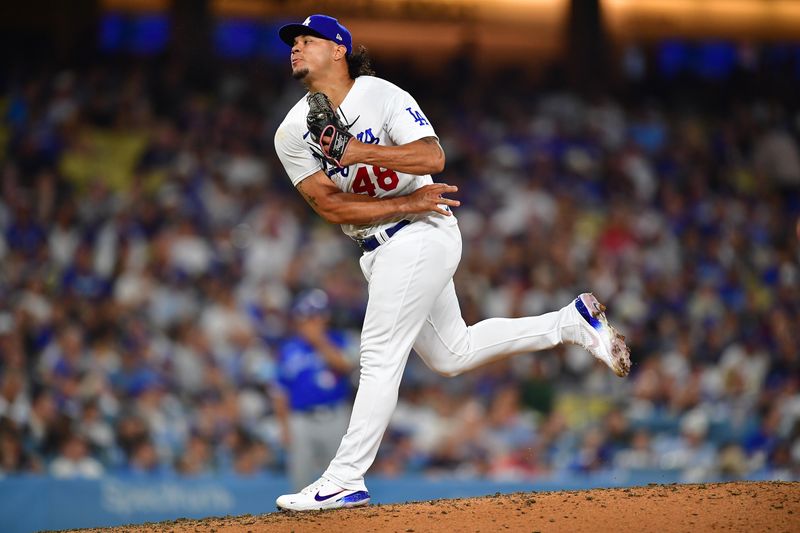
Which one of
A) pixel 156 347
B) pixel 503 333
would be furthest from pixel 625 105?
pixel 503 333

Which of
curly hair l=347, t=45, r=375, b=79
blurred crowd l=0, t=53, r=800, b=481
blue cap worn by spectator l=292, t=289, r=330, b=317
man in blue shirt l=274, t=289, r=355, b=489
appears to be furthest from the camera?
blurred crowd l=0, t=53, r=800, b=481

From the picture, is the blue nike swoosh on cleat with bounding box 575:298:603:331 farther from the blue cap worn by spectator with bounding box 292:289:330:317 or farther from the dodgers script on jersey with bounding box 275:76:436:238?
the blue cap worn by spectator with bounding box 292:289:330:317

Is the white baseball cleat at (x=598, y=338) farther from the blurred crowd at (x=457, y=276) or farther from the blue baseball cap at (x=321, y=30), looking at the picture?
the blurred crowd at (x=457, y=276)

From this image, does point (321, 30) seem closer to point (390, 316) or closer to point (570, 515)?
point (390, 316)

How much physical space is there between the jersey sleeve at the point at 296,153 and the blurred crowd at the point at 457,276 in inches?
177

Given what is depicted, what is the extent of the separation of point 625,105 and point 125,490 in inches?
340

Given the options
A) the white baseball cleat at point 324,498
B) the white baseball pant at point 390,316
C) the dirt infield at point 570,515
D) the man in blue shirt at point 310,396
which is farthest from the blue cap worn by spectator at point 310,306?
the white baseball cleat at point 324,498

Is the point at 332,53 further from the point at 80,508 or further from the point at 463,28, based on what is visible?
the point at 463,28

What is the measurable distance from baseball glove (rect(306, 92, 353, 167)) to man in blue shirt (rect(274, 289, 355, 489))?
4.08 meters

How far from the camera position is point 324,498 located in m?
4.40

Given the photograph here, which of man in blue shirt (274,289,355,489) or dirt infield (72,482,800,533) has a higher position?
man in blue shirt (274,289,355,489)

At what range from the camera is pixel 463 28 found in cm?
1403

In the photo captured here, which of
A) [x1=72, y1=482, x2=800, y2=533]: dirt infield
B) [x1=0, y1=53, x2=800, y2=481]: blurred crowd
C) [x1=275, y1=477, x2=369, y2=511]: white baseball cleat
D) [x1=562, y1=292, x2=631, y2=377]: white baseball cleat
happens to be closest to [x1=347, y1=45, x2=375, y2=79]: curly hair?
[x1=562, y1=292, x2=631, y2=377]: white baseball cleat

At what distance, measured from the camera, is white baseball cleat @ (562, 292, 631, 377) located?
186 inches
